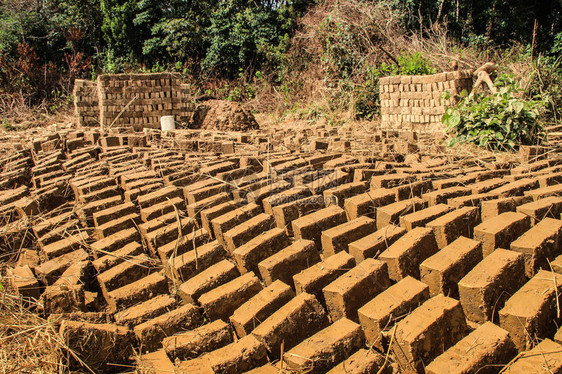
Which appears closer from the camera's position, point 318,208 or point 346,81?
point 318,208

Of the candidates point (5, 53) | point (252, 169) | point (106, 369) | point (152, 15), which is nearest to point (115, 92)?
point (252, 169)

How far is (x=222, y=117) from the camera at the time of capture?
8148 mm

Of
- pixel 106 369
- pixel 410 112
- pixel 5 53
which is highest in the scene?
pixel 5 53

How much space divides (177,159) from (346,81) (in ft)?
24.0

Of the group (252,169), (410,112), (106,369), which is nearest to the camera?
(106,369)

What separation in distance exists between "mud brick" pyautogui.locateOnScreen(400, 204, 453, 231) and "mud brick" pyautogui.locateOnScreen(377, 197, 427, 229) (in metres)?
0.09

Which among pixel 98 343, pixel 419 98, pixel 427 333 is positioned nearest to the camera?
pixel 427 333

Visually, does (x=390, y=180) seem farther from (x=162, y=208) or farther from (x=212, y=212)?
(x=162, y=208)

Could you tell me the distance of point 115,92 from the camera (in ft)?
26.2

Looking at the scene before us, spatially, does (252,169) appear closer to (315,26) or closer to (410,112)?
(410,112)

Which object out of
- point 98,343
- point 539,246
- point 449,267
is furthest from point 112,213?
point 539,246

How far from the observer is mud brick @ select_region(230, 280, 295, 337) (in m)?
2.10

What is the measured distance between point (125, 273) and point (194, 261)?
1.34 feet

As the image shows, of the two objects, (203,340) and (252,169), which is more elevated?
(252,169)
